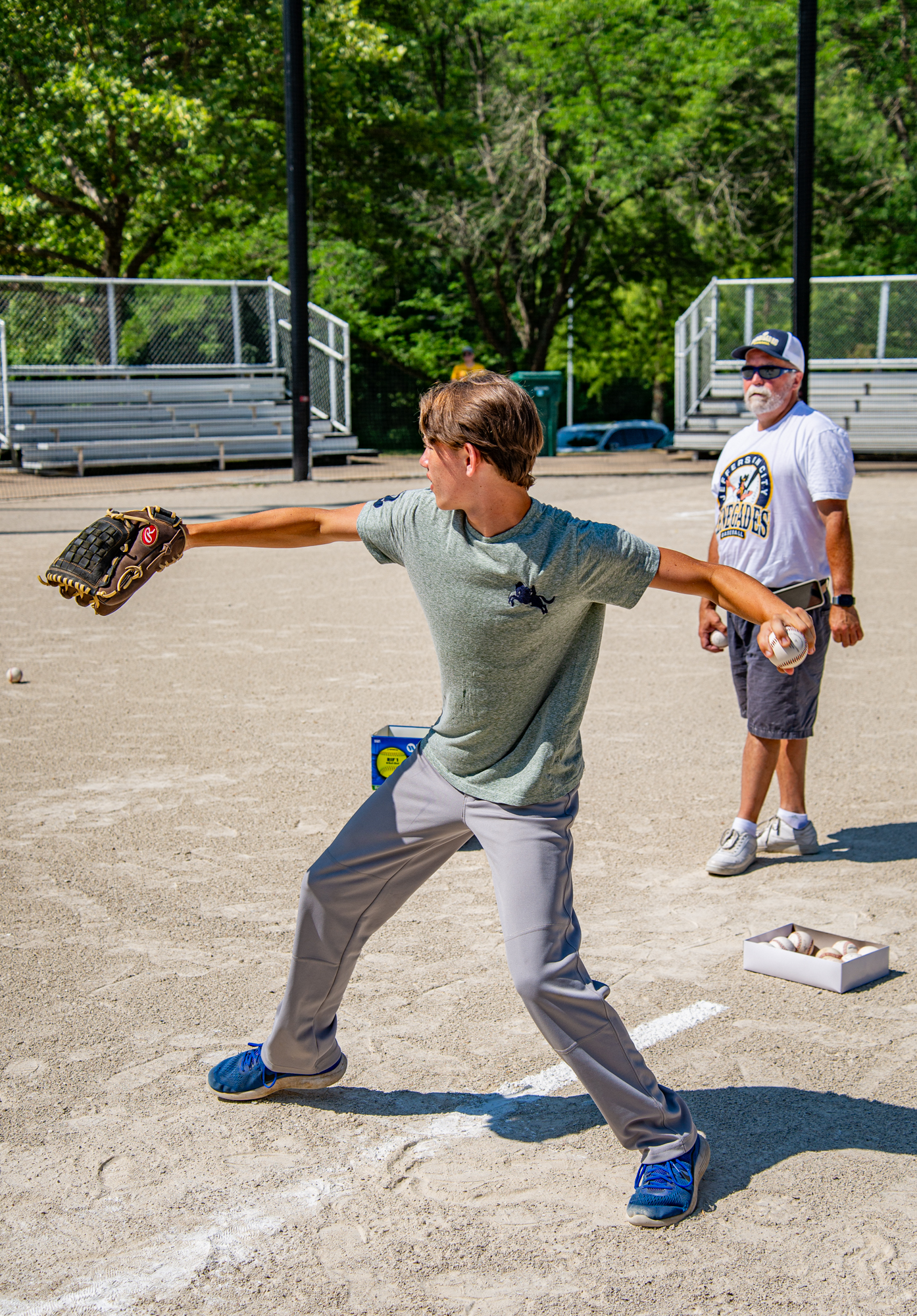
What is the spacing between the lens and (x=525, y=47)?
1188 inches

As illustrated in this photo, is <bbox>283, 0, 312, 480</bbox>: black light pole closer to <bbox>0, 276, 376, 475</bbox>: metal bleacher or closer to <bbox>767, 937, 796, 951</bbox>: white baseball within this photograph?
<bbox>0, 276, 376, 475</bbox>: metal bleacher

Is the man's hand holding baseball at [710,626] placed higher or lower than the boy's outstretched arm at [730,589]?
lower

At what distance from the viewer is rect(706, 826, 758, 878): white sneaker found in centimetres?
526

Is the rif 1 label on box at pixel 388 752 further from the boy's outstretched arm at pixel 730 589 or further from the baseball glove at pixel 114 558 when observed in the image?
the boy's outstretched arm at pixel 730 589

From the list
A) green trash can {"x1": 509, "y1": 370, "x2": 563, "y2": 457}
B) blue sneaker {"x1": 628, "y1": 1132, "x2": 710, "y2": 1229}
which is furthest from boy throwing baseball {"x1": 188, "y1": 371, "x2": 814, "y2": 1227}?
green trash can {"x1": 509, "y1": 370, "x2": 563, "y2": 457}

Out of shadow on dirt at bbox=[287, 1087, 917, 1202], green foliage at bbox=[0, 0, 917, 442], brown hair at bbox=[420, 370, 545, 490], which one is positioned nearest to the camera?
brown hair at bbox=[420, 370, 545, 490]

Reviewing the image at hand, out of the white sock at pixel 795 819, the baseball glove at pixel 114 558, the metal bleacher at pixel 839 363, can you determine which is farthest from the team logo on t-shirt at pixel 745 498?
the metal bleacher at pixel 839 363

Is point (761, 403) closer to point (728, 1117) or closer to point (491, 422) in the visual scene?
point (491, 422)

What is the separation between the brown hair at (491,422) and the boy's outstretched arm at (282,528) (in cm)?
45

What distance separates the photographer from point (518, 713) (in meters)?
3.14

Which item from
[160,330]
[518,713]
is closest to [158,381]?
[160,330]

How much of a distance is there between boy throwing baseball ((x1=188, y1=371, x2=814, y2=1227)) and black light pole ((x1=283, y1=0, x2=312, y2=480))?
1632cm

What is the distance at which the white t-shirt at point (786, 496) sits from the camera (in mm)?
5184

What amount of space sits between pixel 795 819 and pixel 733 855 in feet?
1.24
